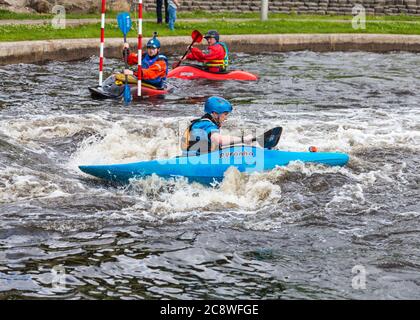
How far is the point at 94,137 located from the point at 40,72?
554 cm

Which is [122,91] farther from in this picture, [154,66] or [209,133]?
[209,133]

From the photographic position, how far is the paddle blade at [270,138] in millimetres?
10508

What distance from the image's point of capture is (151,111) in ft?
48.3

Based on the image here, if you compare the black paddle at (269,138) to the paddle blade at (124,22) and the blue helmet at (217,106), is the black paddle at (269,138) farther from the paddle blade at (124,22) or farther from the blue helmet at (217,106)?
the paddle blade at (124,22)

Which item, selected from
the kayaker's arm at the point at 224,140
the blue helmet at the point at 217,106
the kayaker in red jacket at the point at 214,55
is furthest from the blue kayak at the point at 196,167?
the kayaker in red jacket at the point at 214,55

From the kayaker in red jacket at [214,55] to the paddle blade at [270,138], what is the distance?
707cm

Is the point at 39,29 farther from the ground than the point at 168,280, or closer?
farther from the ground

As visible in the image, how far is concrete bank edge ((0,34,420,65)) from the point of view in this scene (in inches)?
722

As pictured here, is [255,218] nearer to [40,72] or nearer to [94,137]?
[94,137]
